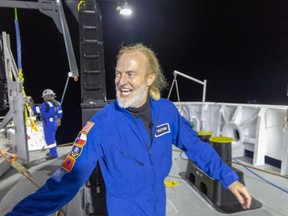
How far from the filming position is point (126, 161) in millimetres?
1185

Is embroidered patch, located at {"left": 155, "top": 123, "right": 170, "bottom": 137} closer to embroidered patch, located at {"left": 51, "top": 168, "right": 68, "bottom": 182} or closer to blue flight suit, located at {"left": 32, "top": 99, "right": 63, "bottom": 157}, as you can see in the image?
embroidered patch, located at {"left": 51, "top": 168, "right": 68, "bottom": 182}

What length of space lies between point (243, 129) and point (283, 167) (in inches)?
39.5

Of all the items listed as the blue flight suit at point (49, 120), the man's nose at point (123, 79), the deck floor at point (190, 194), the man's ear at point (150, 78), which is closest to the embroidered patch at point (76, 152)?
the man's nose at point (123, 79)

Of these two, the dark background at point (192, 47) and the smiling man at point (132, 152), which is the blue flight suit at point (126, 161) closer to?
the smiling man at point (132, 152)

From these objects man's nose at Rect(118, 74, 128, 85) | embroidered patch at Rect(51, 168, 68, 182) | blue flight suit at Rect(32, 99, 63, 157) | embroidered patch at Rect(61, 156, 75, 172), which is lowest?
blue flight suit at Rect(32, 99, 63, 157)

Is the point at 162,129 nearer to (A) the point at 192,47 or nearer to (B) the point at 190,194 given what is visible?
(B) the point at 190,194

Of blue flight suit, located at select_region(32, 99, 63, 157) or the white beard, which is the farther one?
blue flight suit, located at select_region(32, 99, 63, 157)

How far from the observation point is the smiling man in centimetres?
113

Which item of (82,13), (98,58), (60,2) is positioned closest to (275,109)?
(98,58)

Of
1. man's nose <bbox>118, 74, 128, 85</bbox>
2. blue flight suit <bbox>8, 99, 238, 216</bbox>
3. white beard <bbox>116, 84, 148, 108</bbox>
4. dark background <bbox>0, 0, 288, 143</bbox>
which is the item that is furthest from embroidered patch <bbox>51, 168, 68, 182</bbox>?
dark background <bbox>0, 0, 288, 143</bbox>

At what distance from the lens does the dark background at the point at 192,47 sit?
24.4 m

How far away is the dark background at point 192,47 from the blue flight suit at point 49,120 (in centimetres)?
1853

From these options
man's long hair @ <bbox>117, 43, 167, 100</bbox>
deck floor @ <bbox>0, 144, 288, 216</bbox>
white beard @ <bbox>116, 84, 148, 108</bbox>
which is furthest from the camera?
deck floor @ <bbox>0, 144, 288, 216</bbox>

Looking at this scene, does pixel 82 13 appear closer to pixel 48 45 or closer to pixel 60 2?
pixel 60 2
